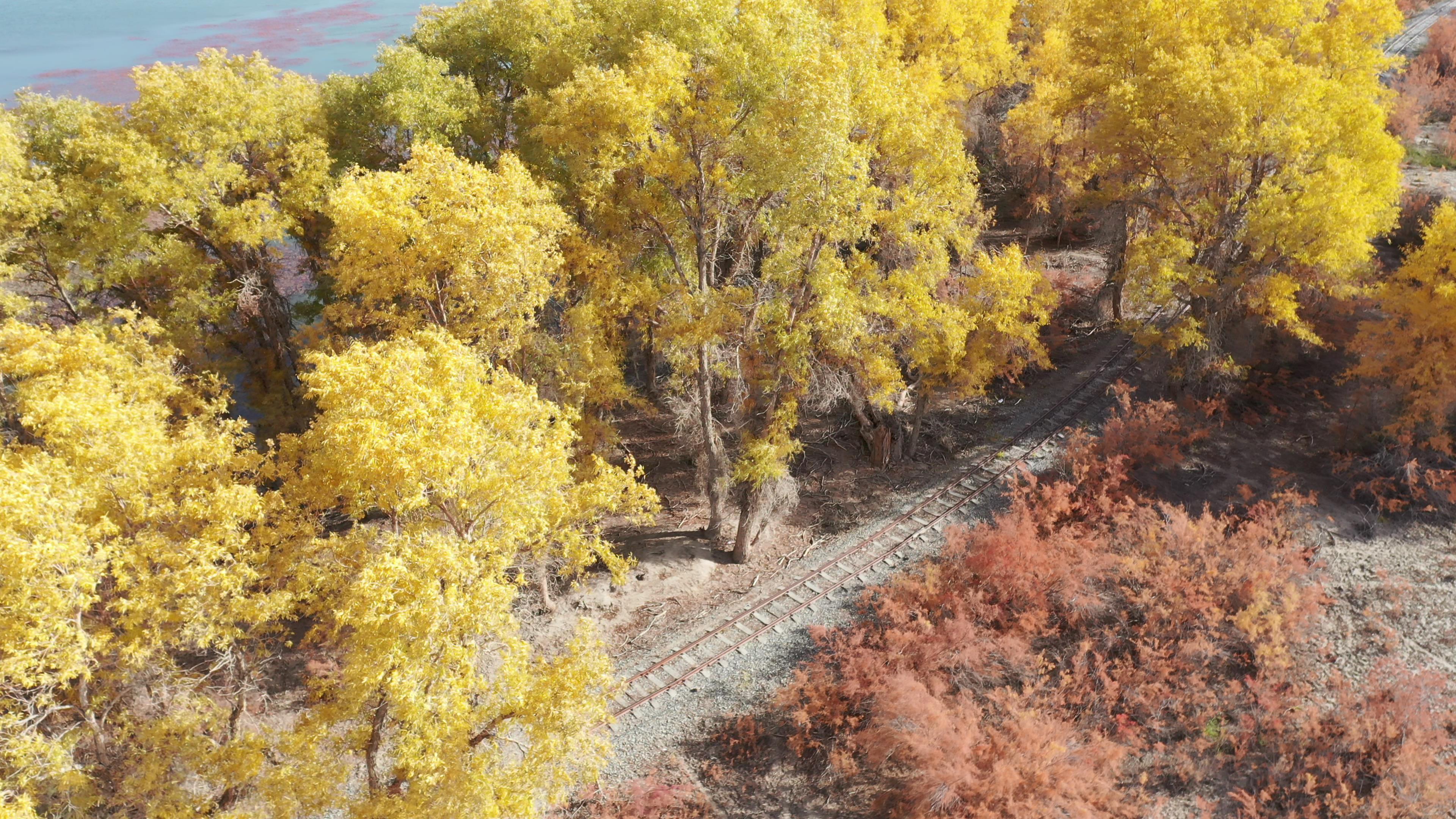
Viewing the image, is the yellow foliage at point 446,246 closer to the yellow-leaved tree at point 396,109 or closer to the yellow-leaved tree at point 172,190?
the yellow-leaved tree at point 396,109

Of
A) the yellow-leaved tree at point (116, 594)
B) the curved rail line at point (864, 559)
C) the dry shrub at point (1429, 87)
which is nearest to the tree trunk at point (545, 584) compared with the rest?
the curved rail line at point (864, 559)

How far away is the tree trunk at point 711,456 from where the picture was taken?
19484 millimetres

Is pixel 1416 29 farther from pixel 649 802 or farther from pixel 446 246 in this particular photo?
pixel 649 802

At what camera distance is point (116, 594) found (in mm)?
13977

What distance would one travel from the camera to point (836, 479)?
2452 centimetres

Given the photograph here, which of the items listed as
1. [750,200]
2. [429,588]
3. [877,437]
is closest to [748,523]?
[877,437]

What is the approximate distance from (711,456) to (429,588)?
37.2 feet

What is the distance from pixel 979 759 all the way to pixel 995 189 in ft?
106

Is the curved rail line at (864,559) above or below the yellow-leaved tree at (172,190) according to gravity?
below

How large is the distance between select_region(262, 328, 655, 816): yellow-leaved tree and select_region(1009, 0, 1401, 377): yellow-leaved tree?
19.6 metres

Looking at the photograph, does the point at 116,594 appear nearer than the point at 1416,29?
Yes

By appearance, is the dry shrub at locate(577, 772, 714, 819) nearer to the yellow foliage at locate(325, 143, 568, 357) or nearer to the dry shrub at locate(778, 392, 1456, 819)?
the dry shrub at locate(778, 392, 1456, 819)

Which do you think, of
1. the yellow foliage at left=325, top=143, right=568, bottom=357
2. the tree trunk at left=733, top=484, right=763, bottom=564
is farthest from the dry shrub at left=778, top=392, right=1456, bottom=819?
the yellow foliage at left=325, top=143, right=568, bottom=357

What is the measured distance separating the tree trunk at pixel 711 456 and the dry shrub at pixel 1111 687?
5611 mm
